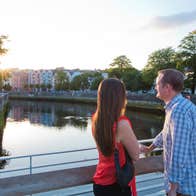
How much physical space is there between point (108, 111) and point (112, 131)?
129 millimetres

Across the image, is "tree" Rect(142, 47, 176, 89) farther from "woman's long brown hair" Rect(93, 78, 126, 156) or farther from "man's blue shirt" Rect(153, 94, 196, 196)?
"woman's long brown hair" Rect(93, 78, 126, 156)

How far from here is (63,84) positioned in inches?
3703

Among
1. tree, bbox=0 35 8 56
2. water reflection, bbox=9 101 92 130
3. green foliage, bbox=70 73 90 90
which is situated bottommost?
water reflection, bbox=9 101 92 130

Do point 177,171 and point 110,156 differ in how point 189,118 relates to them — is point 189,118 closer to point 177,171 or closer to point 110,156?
point 177,171

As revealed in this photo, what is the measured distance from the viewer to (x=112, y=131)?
1.91 m

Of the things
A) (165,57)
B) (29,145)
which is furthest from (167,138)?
(165,57)

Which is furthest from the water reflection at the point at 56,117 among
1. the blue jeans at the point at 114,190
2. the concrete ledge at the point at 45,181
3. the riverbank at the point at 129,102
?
the blue jeans at the point at 114,190

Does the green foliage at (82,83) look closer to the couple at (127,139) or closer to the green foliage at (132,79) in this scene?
the green foliage at (132,79)

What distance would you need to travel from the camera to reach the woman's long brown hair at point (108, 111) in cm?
191

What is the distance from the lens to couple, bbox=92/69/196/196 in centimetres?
191

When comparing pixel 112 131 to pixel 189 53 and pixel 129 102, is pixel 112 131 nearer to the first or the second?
pixel 189 53

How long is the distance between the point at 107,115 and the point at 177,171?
0.60 meters

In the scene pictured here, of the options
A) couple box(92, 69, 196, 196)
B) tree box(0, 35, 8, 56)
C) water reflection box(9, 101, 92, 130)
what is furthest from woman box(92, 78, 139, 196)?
water reflection box(9, 101, 92, 130)

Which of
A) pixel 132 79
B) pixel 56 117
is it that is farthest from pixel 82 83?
pixel 56 117
